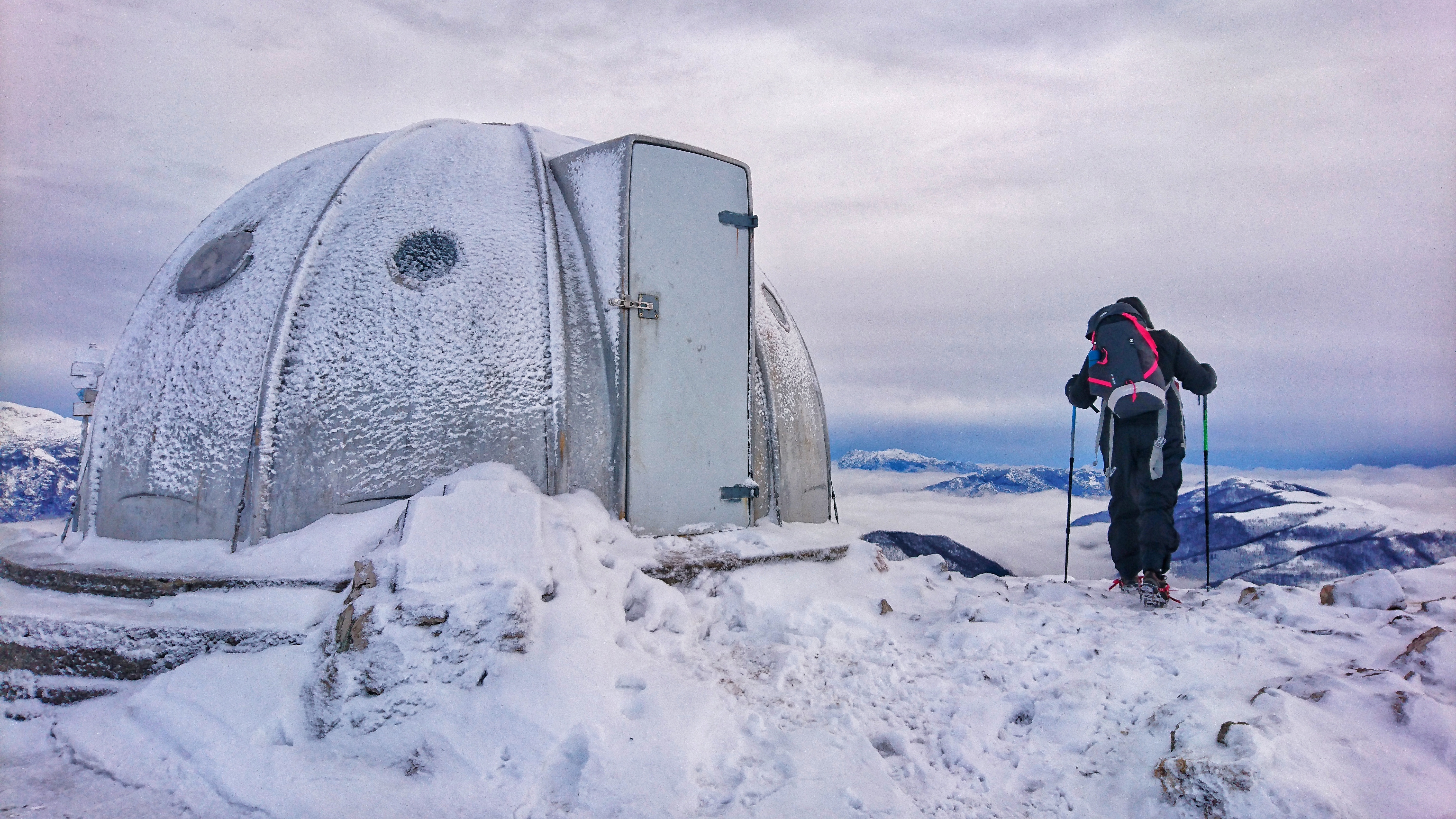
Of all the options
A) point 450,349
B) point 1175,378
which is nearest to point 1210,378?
point 1175,378

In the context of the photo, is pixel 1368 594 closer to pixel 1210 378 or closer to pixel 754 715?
pixel 1210 378

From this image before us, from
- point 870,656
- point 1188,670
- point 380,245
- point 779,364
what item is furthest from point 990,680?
point 380,245

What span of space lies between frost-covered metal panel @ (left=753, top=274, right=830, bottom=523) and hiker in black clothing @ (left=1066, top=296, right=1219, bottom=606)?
2.63 meters

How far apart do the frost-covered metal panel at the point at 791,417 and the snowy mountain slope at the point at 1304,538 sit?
394 cm

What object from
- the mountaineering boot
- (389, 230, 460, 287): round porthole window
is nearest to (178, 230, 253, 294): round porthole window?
(389, 230, 460, 287): round porthole window

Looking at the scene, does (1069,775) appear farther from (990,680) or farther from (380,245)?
(380,245)

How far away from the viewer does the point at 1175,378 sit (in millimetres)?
5590

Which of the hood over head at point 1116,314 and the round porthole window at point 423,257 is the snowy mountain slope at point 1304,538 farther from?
the round porthole window at point 423,257

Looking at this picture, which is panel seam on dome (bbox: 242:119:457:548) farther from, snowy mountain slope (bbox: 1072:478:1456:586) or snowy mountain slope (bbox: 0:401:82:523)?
snowy mountain slope (bbox: 1072:478:1456:586)

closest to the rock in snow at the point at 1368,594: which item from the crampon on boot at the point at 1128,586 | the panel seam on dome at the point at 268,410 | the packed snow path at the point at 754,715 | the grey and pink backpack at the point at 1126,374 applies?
the packed snow path at the point at 754,715

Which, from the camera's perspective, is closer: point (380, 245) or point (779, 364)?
point (380, 245)

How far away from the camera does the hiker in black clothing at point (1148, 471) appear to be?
5340 mm

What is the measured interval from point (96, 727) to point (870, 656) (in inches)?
167

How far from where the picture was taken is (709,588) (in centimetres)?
487
